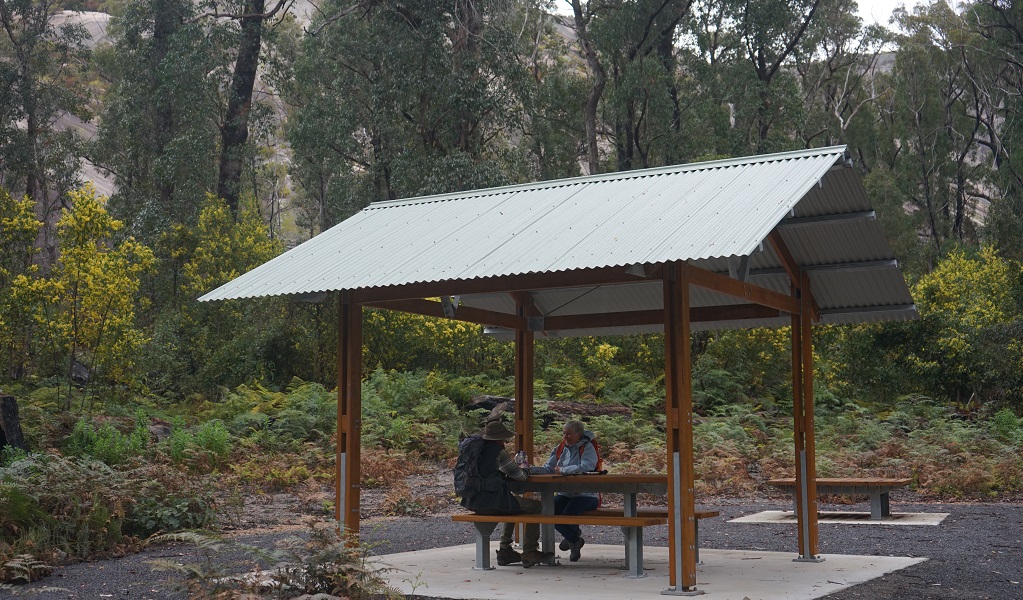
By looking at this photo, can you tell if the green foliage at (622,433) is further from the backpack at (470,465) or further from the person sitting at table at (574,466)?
the backpack at (470,465)

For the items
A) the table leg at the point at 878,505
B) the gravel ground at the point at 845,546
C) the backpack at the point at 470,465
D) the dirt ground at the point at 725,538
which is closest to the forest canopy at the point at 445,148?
the dirt ground at the point at 725,538

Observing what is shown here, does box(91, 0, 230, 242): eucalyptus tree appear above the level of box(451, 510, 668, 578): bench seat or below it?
above

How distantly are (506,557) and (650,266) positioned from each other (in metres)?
3.10

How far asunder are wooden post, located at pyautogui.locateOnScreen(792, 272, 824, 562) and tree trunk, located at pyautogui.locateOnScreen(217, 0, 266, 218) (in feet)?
76.6

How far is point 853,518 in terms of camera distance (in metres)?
12.5

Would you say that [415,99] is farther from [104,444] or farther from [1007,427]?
[1007,427]

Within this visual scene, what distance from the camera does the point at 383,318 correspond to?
22.9 meters

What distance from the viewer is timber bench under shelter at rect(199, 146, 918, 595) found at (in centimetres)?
710

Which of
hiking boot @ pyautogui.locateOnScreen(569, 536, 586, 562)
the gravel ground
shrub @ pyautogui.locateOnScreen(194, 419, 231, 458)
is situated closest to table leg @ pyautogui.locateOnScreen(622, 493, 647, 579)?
hiking boot @ pyautogui.locateOnScreen(569, 536, 586, 562)

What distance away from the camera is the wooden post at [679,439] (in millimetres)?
6973

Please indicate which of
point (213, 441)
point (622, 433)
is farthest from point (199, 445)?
point (622, 433)

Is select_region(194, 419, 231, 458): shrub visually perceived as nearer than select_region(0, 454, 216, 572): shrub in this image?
No

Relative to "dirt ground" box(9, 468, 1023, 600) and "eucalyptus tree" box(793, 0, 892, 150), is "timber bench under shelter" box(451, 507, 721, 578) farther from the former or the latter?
"eucalyptus tree" box(793, 0, 892, 150)

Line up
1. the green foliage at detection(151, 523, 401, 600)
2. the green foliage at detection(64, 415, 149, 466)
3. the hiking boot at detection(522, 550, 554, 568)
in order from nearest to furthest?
the green foliage at detection(151, 523, 401, 600), the hiking boot at detection(522, 550, 554, 568), the green foliage at detection(64, 415, 149, 466)
